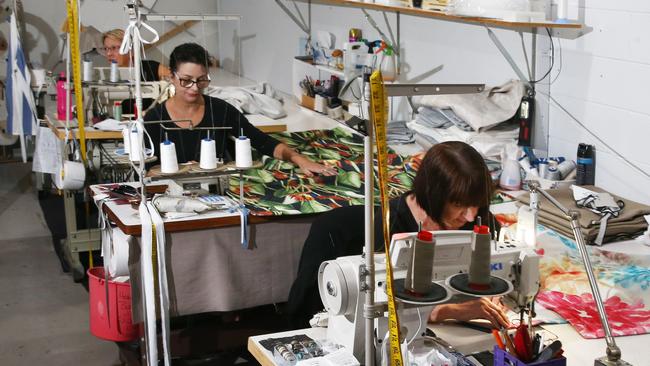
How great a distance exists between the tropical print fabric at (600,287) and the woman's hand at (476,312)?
189 millimetres

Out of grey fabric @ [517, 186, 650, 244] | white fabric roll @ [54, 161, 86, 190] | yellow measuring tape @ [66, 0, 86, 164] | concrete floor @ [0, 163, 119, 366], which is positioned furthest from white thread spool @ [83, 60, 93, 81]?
grey fabric @ [517, 186, 650, 244]

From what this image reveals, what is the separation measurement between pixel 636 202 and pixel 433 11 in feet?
4.27

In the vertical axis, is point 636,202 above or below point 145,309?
above

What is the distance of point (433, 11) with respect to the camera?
4016mm

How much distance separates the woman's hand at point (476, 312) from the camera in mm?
2295

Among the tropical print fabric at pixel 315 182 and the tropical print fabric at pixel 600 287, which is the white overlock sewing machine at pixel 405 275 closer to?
the tropical print fabric at pixel 600 287

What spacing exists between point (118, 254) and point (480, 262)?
1669 mm

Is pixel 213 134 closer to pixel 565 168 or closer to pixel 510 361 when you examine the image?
pixel 565 168

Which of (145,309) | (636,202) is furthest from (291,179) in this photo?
(636,202)

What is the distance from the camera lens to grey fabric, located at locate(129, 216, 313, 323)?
3.18 meters

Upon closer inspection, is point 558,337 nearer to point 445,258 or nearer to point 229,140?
point 445,258

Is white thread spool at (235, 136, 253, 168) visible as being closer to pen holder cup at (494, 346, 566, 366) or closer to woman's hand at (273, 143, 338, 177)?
woman's hand at (273, 143, 338, 177)

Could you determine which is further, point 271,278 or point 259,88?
point 259,88

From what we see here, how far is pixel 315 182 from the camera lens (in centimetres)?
370
